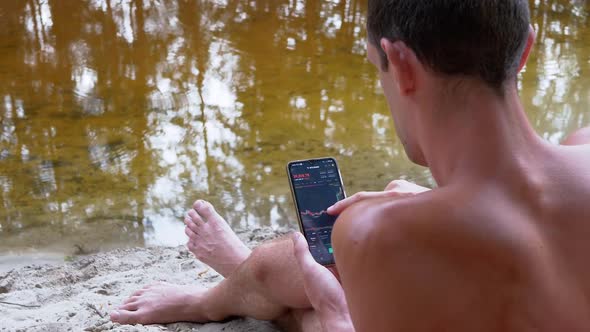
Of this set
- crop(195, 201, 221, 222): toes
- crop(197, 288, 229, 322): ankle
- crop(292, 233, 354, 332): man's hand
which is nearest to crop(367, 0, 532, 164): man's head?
crop(292, 233, 354, 332): man's hand

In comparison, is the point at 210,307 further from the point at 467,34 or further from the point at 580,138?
the point at 467,34

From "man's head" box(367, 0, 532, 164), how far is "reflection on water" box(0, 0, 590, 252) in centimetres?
200

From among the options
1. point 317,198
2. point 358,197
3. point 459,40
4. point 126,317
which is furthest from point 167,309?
point 459,40

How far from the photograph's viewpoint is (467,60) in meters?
1.08

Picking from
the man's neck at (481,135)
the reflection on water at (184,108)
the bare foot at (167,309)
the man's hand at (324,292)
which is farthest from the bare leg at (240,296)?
the man's neck at (481,135)

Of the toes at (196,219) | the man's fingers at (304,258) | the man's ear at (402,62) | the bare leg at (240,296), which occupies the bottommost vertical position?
the bare leg at (240,296)

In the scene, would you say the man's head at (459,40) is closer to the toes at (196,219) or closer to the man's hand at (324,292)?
the man's hand at (324,292)

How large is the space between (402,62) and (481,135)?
163 mm

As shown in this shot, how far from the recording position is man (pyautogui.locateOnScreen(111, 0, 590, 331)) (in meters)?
1.02

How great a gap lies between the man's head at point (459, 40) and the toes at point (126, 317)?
1314mm

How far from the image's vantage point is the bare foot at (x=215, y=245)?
7.70 feet

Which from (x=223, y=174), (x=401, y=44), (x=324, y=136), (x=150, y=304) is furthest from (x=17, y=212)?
(x=401, y=44)

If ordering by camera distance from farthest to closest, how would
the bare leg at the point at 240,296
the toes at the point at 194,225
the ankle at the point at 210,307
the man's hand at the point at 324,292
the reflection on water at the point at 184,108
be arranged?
the reflection on water at the point at 184,108 → the toes at the point at 194,225 → the ankle at the point at 210,307 → the bare leg at the point at 240,296 → the man's hand at the point at 324,292

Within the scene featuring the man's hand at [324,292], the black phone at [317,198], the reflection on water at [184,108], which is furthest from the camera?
the reflection on water at [184,108]
